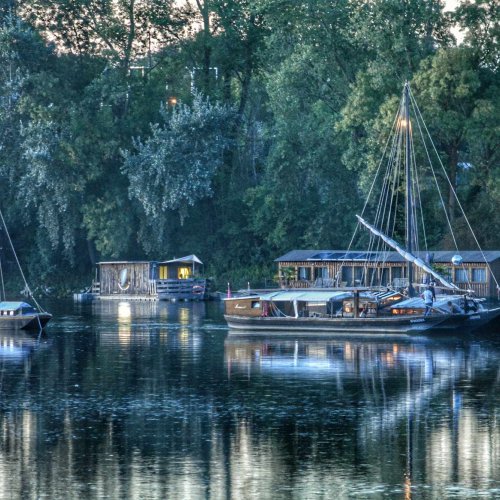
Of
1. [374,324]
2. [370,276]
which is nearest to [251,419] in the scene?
[374,324]

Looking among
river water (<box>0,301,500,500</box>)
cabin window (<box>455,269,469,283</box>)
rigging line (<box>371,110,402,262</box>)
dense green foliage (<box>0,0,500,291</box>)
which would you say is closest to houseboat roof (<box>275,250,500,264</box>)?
cabin window (<box>455,269,469,283</box>)

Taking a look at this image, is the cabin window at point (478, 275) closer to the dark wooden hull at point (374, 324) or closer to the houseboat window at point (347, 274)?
the houseboat window at point (347, 274)

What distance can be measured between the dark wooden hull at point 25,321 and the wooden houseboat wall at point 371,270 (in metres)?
28.6

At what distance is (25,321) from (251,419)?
1591 inches

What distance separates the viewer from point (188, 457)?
3825 cm

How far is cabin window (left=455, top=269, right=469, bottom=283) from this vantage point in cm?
10600

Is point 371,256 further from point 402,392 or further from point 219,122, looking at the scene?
point 402,392

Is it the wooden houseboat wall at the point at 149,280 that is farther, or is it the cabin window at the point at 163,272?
the cabin window at the point at 163,272

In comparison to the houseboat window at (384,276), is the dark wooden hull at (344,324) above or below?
below

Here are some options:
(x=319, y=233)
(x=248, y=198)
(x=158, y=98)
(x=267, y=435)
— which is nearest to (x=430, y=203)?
(x=319, y=233)

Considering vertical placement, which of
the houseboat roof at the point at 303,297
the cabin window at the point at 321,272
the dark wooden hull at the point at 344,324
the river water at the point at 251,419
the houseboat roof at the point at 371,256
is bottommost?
the river water at the point at 251,419

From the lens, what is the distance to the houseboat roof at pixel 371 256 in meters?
106

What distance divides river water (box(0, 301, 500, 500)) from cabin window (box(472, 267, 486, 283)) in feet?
95.7

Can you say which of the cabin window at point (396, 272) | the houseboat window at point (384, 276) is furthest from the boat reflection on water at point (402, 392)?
the cabin window at point (396, 272)
